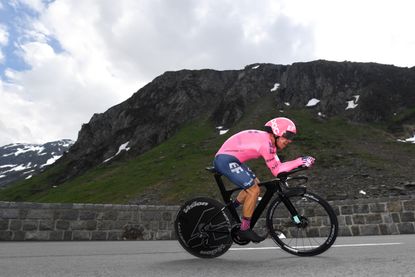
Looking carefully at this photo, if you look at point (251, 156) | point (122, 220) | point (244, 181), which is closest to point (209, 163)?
point (122, 220)

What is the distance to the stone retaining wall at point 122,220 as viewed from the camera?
37.6 feet

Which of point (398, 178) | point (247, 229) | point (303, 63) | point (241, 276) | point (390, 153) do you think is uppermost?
point (303, 63)

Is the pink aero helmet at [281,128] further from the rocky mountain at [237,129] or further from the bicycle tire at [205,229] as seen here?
the rocky mountain at [237,129]

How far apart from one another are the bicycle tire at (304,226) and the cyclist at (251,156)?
0.32 m

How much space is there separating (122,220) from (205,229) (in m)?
7.54

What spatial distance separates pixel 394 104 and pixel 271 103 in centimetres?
2978

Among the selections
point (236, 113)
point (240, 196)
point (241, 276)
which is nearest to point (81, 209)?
point (240, 196)

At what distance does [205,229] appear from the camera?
5.78 meters

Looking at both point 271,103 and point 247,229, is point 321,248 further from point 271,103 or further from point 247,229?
point 271,103

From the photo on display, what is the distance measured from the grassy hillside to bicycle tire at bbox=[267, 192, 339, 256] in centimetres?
Result: 6266

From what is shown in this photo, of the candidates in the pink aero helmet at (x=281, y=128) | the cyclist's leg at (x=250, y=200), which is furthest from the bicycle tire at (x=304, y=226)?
the pink aero helmet at (x=281, y=128)

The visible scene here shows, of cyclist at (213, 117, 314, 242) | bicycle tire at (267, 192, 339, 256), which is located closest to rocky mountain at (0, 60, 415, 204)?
bicycle tire at (267, 192, 339, 256)

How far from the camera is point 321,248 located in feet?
18.2

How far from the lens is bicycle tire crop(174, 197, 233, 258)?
227 inches
